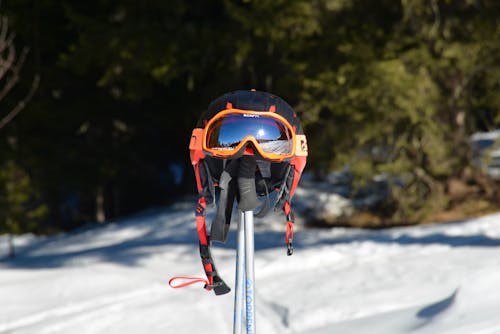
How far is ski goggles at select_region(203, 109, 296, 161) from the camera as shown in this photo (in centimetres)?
243

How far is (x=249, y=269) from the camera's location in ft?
8.25

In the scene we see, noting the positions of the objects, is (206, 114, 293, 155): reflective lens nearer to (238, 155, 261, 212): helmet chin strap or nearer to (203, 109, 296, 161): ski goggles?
(203, 109, 296, 161): ski goggles

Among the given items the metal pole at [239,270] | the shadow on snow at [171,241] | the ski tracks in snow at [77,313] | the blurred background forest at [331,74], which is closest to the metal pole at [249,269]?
the metal pole at [239,270]

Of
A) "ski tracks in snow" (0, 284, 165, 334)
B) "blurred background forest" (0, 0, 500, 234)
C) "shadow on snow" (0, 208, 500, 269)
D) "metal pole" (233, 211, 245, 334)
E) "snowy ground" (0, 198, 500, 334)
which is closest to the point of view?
"metal pole" (233, 211, 245, 334)

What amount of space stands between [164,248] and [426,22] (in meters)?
5.70

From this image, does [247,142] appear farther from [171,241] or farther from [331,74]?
[171,241]

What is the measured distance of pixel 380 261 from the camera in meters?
6.88

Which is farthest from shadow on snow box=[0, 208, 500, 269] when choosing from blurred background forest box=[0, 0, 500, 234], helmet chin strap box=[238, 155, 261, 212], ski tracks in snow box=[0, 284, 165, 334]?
helmet chin strap box=[238, 155, 261, 212]

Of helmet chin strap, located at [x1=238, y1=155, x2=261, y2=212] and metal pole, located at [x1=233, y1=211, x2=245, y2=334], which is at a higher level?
helmet chin strap, located at [x1=238, y1=155, x2=261, y2=212]

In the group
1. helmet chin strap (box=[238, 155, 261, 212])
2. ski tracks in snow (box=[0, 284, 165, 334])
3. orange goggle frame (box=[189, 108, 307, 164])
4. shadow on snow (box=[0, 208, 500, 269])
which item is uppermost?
orange goggle frame (box=[189, 108, 307, 164])

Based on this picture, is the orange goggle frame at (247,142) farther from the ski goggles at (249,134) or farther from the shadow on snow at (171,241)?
the shadow on snow at (171,241)

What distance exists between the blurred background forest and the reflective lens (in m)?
5.83

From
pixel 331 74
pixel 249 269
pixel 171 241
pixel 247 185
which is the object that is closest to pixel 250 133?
pixel 247 185

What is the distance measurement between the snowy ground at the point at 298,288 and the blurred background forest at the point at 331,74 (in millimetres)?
1769
